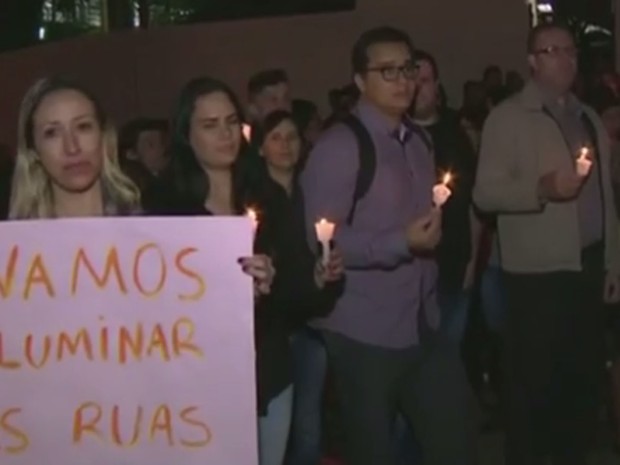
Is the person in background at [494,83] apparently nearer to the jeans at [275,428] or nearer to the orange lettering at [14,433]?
the jeans at [275,428]

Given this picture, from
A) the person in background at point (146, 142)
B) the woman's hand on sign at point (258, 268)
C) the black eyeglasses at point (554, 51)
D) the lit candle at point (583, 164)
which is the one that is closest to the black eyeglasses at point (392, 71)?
the lit candle at point (583, 164)

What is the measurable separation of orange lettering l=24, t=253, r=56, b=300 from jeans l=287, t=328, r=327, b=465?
9.73 ft

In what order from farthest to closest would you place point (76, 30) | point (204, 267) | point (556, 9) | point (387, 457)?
point (556, 9) → point (76, 30) → point (387, 457) → point (204, 267)

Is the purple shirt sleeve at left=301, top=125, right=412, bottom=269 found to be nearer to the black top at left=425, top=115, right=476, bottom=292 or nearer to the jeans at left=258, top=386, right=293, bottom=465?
the jeans at left=258, top=386, right=293, bottom=465

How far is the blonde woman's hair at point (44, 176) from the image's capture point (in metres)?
4.76

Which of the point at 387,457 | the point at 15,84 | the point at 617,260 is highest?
the point at 15,84

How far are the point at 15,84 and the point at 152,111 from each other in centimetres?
240

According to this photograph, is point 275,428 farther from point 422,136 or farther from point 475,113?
point 475,113

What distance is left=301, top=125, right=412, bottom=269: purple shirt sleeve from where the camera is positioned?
589 centimetres

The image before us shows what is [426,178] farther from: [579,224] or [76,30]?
[76,30]

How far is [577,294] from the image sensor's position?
7137 mm

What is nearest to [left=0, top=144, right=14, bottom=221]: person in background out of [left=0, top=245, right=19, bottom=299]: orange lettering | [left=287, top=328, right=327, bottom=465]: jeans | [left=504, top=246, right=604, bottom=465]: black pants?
[left=287, top=328, right=327, bottom=465]: jeans

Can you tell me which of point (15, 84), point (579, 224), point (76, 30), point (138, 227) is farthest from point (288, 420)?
point (76, 30)

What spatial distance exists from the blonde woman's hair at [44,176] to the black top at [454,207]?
3.02m
